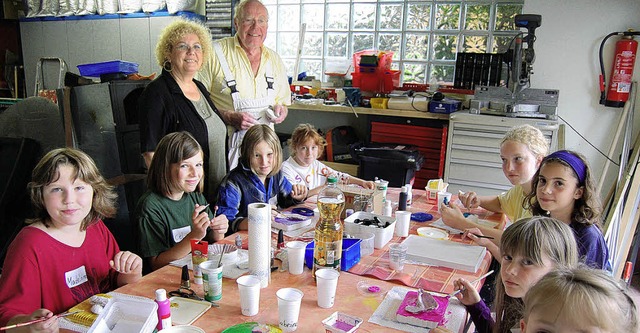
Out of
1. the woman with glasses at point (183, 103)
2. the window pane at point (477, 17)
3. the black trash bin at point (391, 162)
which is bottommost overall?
the black trash bin at point (391, 162)

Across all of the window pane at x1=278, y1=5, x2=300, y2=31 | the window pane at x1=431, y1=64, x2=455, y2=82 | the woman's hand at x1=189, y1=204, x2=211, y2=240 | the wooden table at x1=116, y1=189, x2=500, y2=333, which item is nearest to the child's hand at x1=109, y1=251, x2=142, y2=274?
the wooden table at x1=116, y1=189, x2=500, y2=333

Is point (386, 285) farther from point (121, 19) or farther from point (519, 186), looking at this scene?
point (121, 19)

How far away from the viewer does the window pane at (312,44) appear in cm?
527

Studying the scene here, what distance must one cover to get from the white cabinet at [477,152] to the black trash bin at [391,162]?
0.94 feet

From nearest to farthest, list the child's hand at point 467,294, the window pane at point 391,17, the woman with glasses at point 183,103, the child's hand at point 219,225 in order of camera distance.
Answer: the child's hand at point 467,294 < the child's hand at point 219,225 < the woman with glasses at point 183,103 < the window pane at point 391,17

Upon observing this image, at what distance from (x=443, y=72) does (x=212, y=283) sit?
3.91 m

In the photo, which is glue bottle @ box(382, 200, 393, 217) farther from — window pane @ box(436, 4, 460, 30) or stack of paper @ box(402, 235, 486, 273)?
window pane @ box(436, 4, 460, 30)

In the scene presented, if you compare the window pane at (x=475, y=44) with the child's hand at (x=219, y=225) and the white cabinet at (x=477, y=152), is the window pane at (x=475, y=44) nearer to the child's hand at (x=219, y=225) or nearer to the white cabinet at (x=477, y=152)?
the white cabinet at (x=477, y=152)

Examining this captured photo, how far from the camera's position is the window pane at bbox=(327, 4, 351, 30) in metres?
5.09

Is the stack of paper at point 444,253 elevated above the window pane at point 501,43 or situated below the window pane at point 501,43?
below

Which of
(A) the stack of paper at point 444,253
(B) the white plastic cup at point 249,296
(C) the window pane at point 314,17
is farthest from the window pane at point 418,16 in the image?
(B) the white plastic cup at point 249,296

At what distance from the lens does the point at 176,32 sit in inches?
100

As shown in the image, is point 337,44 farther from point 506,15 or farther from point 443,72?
point 506,15

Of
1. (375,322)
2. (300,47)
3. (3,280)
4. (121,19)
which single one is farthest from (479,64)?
(121,19)
